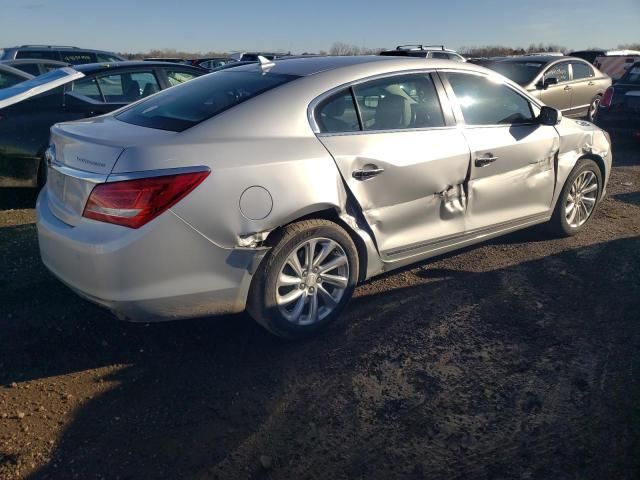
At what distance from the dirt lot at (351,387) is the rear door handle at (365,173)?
0.96m

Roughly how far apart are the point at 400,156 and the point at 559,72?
9484 millimetres

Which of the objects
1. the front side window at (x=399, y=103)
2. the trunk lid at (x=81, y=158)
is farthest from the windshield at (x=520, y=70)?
the trunk lid at (x=81, y=158)

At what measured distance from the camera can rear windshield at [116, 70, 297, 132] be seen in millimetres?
3480

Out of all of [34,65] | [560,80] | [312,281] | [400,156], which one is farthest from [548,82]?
[34,65]

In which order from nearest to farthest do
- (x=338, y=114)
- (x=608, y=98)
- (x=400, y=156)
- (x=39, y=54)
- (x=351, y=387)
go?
(x=351, y=387) < (x=338, y=114) < (x=400, y=156) < (x=608, y=98) < (x=39, y=54)

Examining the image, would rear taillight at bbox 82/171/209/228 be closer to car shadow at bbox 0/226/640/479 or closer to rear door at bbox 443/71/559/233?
car shadow at bbox 0/226/640/479

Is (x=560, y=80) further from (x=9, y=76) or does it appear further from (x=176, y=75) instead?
(x=9, y=76)

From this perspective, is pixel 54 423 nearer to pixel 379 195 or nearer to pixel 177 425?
pixel 177 425

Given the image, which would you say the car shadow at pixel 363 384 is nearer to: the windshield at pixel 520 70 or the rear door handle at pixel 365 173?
the rear door handle at pixel 365 173

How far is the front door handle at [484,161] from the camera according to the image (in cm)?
433

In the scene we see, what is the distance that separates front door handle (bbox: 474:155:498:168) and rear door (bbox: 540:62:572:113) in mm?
7764

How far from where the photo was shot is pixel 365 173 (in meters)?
3.67

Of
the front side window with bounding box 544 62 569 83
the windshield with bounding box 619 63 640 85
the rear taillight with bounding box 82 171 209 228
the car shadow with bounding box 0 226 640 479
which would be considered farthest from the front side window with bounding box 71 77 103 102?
the windshield with bounding box 619 63 640 85

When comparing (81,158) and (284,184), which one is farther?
(284,184)
